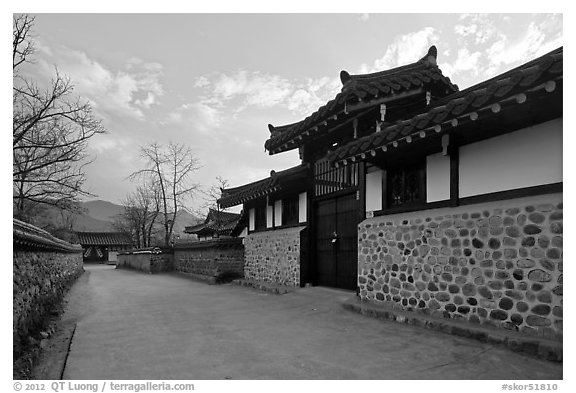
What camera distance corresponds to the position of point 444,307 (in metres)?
5.73

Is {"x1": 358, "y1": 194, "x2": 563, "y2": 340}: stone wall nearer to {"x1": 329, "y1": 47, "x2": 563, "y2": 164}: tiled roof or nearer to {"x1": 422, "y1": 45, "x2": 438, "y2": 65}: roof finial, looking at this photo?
{"x1": 329, "y1": 47, "x2": 563, "y2": 164}: tiled roof

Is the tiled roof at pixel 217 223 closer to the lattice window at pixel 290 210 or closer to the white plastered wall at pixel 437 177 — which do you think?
the lattice window at pixel 290 210

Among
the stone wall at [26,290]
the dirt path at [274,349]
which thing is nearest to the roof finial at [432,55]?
the dirt path at [274,349]

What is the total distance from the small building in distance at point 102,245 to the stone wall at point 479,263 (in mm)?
41804

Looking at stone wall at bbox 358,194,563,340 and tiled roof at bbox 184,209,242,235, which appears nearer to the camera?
stone wall at bbox 358,194,563,340

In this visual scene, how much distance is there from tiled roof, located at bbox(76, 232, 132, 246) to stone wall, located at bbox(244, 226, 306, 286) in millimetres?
34775

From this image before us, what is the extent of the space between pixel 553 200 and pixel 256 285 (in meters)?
8.67

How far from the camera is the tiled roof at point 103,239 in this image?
140 ft

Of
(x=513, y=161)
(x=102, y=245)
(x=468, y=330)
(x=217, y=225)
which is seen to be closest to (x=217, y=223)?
(x=217, y=225)

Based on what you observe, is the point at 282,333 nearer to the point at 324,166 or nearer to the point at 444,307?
the point at 444,307

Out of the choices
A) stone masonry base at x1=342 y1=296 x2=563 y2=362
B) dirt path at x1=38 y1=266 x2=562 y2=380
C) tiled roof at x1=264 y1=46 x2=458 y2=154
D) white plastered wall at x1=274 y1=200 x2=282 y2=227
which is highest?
tiled roof at x1=264 y1=46 x2=458 y2=154

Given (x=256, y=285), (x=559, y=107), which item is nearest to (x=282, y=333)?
(x=559, y=107)

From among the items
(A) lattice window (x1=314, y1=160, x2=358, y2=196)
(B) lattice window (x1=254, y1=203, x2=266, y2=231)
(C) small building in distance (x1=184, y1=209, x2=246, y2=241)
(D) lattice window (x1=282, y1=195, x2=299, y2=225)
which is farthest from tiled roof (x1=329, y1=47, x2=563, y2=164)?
(C) small building in distance (x1=184, y1=209, x2=246, y2=241)

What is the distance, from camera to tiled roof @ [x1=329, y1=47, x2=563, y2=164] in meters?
3.77
